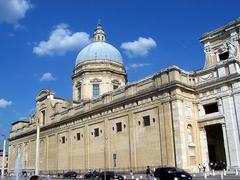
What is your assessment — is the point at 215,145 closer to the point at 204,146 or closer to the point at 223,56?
the point at 204,146

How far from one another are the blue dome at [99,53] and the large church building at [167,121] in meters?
14.6

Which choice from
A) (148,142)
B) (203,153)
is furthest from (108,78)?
(203,153)

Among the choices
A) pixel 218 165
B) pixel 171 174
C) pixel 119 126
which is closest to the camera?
pixel 171 174

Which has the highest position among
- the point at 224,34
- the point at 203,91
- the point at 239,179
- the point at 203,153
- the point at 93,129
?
the point at 224,34

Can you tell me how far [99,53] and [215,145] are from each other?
33.3 m

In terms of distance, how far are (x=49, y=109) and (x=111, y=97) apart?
65.4 ft

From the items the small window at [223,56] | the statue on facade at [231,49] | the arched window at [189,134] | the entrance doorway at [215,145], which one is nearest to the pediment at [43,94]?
the arched window at [189,134]

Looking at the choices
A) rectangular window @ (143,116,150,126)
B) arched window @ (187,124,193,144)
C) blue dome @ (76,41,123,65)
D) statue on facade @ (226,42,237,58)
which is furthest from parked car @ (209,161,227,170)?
blue dome @ (76,41,123,65)

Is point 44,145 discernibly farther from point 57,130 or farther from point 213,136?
point 213,136

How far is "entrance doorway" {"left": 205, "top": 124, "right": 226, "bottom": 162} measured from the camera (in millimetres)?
40438

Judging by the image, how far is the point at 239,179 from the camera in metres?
26.0

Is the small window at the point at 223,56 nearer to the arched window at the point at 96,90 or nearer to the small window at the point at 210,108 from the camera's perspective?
the small window at the point at 210,108

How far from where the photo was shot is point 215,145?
41.2m

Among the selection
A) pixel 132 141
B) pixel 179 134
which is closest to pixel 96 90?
pixel 132 141
